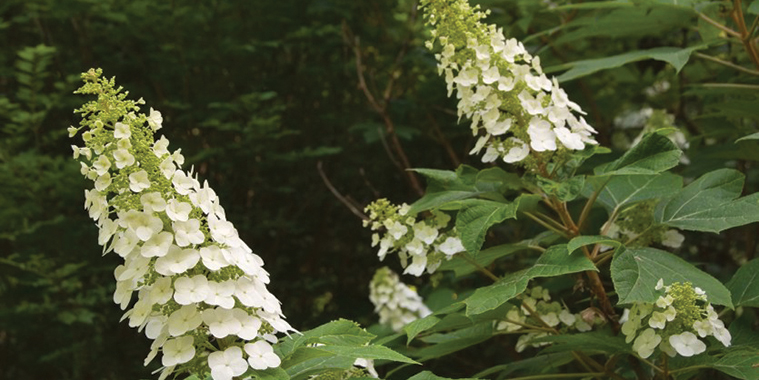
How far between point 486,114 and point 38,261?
102 inches

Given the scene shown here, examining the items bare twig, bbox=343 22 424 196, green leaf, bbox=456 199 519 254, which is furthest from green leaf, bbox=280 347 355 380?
bare twig, bbox=343 22 424 196

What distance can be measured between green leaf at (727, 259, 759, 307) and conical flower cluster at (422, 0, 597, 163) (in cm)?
61

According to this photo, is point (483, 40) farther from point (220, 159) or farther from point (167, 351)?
point (220, 159)

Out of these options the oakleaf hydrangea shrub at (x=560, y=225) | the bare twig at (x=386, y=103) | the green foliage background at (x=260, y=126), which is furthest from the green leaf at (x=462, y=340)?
the green foliage background at (x=260, y=126)

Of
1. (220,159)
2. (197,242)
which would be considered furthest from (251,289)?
(220,159)

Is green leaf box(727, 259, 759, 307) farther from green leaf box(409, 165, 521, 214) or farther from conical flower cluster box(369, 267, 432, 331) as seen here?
conical flower cluster box(369, 267, 432, 331)

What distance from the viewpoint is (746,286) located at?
229cm

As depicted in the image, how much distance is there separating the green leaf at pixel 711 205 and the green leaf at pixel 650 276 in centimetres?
13

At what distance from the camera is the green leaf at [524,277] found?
1979mm

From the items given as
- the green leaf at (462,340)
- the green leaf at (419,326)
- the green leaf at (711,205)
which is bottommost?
the green leaf at (462,340)

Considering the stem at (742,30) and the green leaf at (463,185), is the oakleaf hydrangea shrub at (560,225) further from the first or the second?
the stem at (742,30)

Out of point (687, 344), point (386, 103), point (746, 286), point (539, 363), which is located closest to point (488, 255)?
point (539, 363)

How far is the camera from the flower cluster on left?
1.61m

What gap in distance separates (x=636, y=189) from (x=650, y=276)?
1.57 ft
